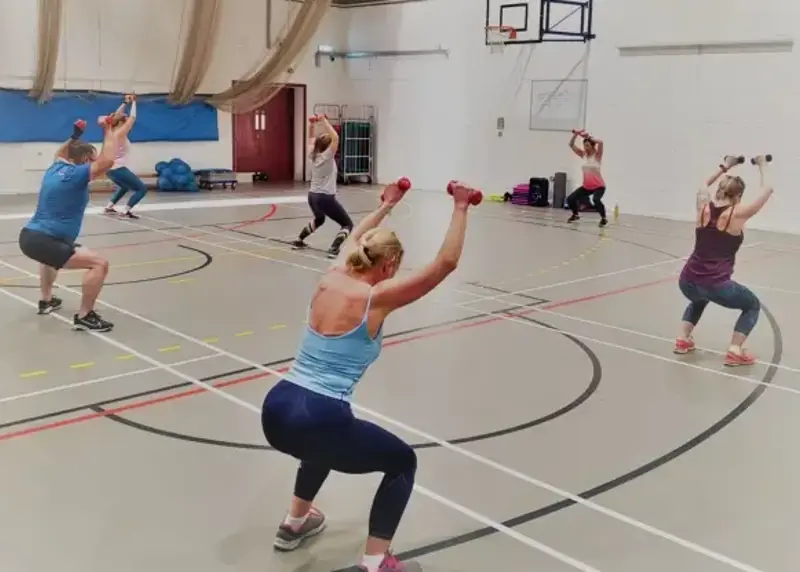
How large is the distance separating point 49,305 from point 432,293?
371 centimetres

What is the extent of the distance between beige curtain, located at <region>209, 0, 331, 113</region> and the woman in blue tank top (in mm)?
15262

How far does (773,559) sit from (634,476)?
932mm

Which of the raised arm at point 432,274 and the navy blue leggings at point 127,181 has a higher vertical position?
the raised arm at point 432,274

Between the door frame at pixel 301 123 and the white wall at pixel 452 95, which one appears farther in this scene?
the door frame at pixel 301 123

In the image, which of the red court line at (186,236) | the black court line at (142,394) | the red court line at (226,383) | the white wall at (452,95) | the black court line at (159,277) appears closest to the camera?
the red court line at (226,383)

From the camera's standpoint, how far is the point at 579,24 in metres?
17.1

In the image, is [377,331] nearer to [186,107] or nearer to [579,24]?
[579,24]

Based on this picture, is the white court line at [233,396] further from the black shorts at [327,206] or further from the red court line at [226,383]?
the black shorts at [327,206]

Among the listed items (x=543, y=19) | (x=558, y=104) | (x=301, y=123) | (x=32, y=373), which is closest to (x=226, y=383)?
(x=32, y=373)

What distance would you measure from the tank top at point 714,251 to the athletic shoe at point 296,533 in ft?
13.2

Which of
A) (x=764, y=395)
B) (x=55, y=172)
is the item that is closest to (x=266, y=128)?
(x=55, y=172)

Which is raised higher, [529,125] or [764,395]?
[529,125]

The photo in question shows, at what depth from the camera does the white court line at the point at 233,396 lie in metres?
3.78

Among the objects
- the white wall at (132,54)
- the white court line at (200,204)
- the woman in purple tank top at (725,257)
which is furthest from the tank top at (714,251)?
the white wall at (132,54)
